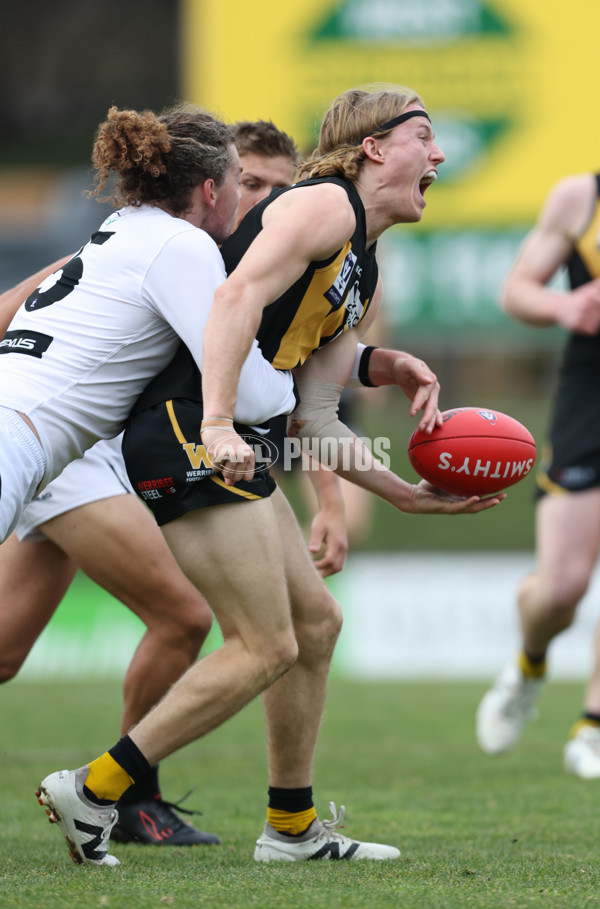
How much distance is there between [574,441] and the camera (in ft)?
18.5

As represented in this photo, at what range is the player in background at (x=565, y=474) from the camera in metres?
5.45

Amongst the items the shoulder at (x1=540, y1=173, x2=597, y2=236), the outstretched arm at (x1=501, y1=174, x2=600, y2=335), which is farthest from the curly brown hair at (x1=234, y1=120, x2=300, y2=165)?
the shoulder at (x1=540, y1=173, x2=597, y2=236)

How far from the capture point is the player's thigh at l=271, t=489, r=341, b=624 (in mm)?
3547

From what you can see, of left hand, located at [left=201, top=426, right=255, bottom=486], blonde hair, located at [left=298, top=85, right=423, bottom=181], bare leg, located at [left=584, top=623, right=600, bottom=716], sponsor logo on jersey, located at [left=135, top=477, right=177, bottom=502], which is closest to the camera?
left hand, located at [left=201, top=426, right=255, bottom=486]

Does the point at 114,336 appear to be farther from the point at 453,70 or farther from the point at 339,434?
the point at 453,70

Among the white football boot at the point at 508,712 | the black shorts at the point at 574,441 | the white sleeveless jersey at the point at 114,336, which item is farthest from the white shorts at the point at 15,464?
the white football boot at the point at 508,712

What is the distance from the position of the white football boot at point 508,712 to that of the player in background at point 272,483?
7.39 ft

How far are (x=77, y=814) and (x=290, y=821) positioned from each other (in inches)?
25.5

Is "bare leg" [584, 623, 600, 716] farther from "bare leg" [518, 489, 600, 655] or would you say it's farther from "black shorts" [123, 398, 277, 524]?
"black shorts" [123, 398, 277, 524]

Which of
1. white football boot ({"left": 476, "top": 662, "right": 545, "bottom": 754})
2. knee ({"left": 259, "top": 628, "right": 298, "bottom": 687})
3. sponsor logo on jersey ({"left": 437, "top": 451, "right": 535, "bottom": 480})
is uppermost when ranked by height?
sponsor logo on jersey ({"left": 437, "top": 451, "right": 535, "bottom": 480})

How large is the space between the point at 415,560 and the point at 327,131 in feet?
23.9

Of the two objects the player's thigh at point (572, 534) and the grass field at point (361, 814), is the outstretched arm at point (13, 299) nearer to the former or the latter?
the grass field at point (361, 814)

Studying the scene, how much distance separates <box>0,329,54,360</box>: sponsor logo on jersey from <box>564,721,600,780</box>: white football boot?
9.97ft

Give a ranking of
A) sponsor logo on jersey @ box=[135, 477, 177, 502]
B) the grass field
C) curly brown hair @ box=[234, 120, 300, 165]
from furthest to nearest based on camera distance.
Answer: curly brown hair @ box=[234, 120, 300, 165], sponsor logo on jersey @ box=[135, 477, 177, 502], the grass field
